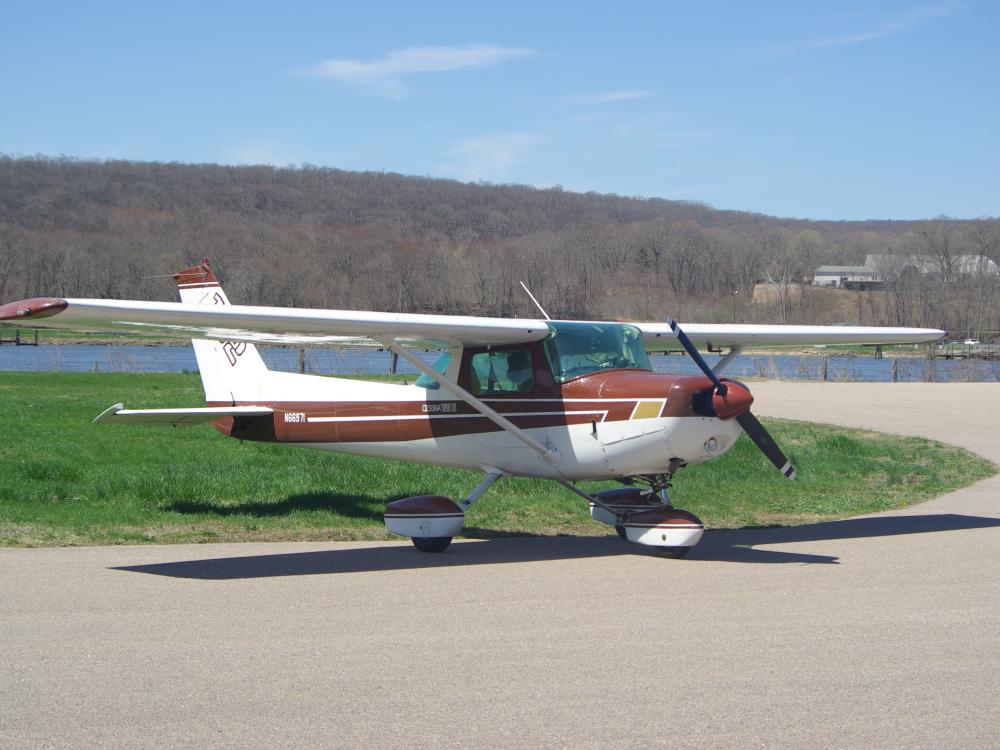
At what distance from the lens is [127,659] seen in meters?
5.62

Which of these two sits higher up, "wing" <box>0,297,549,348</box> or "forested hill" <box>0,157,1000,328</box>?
"forested hill" <box>0,157,1000,328</box>

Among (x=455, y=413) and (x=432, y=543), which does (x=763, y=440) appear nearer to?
(x=455, y=413)

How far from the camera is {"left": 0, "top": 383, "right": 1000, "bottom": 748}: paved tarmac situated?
4.64 m

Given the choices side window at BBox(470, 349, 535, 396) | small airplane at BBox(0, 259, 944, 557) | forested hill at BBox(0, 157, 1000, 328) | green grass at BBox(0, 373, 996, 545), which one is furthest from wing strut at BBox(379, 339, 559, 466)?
forested hill at BBox(0, 157, 1000, 328)

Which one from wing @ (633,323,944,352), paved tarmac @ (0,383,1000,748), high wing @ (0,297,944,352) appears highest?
high wing @ (0,297,944,352)

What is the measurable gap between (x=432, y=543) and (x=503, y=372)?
1.70 meters

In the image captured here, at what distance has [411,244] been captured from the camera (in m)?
110

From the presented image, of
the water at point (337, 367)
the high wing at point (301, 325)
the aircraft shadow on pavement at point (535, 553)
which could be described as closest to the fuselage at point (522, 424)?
the high wing at point (301, 325)

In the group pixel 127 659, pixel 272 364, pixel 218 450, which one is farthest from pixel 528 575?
pixel 272 364

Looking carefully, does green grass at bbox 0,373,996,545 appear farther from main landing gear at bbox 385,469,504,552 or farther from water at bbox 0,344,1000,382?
water at bbox 0,344,1000,382

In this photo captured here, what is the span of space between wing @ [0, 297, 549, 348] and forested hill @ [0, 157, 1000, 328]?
61898mm

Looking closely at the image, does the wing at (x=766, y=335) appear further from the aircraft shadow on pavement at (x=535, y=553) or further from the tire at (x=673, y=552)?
the tire at (x=673, y=552)

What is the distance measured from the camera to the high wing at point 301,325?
24.5 feet

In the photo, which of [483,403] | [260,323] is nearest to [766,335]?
[483,403]
